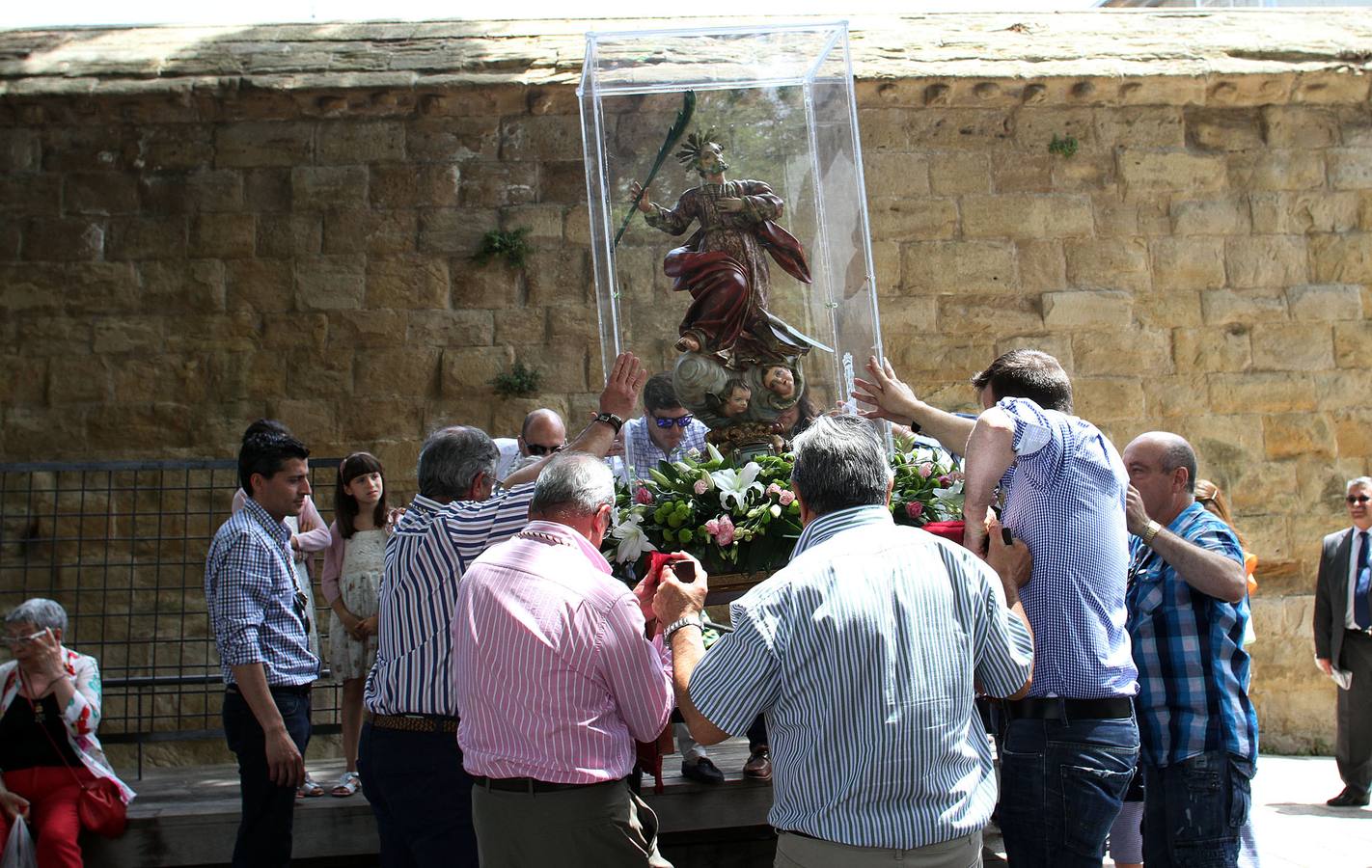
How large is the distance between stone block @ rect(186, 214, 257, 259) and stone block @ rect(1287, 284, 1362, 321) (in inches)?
282

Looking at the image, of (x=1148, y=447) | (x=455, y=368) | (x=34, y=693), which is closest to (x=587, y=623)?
(x=1148, y=447)

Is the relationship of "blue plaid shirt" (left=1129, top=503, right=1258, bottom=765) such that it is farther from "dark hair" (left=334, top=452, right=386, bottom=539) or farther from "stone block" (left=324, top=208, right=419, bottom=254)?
"stone block" (left=324, top=208, right=419, bottom=254)

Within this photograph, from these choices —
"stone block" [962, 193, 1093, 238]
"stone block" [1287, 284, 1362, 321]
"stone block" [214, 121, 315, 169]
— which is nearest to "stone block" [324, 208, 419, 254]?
"stone block" [214, 121, 315, 169]

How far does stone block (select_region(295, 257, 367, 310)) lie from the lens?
26.8ft

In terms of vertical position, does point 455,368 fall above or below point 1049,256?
below

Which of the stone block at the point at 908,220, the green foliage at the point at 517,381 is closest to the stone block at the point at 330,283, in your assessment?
the green foliage at the point at 517,381

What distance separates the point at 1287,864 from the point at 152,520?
672 centimetres

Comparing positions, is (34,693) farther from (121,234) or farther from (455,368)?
(121,234)

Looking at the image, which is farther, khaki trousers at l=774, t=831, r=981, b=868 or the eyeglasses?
the eyeglasses

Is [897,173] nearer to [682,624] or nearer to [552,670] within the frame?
[682,624]

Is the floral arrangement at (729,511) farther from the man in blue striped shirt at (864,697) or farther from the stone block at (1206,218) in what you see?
the stone block at (1206,218)

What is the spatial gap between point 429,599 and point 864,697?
144 centimetres

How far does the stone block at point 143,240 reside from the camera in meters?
8.19

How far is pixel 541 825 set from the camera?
277 centimetres
